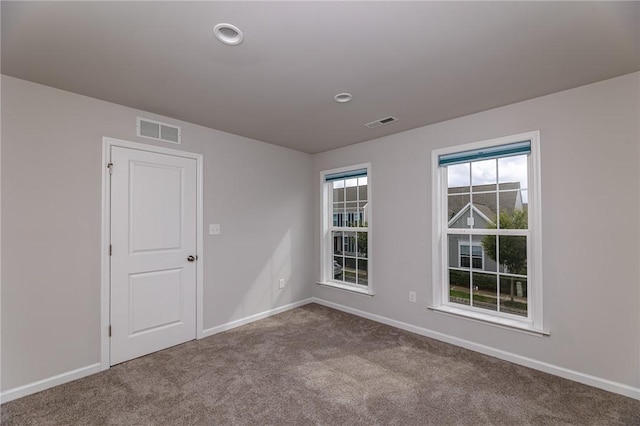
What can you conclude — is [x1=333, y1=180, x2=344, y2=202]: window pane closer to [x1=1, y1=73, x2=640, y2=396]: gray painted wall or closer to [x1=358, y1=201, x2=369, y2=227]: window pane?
[x1=358, y1=201, x2=369, y2=227]: window pane

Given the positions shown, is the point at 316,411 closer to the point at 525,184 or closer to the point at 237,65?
the point at 237,65

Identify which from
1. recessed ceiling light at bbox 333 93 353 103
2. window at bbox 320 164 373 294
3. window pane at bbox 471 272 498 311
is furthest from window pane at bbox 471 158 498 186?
recessed ceiling light at bbox 333 93 353 103

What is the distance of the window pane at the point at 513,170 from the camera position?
275cm

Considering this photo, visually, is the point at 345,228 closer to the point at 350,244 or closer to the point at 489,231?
the point at 350,244

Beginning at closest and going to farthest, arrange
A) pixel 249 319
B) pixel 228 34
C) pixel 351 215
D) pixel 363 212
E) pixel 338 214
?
pixel 228 34 < pixel 249 319 < pixel 363 212 < pixel 351 215 < pixel 338 214

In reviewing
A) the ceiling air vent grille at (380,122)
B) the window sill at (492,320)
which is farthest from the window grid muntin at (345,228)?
the window sill at (492,320)

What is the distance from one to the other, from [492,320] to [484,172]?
1.47 meters

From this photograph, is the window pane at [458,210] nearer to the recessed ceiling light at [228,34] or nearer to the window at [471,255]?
the window at [471,255]

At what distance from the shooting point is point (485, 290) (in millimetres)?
3000

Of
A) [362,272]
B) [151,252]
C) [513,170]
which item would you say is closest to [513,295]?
[513,170]

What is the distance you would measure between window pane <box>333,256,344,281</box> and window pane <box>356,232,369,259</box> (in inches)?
14.7

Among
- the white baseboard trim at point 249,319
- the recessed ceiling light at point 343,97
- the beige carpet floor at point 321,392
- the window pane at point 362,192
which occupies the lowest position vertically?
the beige carpet floor at point 321,392

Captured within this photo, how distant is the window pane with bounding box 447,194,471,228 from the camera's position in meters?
3.12

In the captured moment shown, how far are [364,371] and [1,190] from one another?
3160 millimetres
